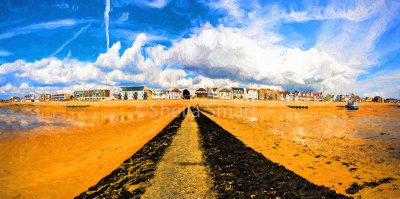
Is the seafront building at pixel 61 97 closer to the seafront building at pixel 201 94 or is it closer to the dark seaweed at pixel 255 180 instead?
the seafront building at pixel 201 94

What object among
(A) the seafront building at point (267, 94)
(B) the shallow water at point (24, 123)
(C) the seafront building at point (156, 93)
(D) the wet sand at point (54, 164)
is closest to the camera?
(D) the wet sand at point (54, 164)

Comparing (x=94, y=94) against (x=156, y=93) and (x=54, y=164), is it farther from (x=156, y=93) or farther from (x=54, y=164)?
(x=54, y=164)

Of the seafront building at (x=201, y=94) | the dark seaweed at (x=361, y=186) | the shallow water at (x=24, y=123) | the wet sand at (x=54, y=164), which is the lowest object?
the shallow water at (x=24, y=123)

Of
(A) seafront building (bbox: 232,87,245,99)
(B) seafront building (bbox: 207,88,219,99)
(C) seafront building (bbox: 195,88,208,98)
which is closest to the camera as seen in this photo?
(B) seafront building (bbox: 207,88,219,99)

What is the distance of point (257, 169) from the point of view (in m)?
5.27

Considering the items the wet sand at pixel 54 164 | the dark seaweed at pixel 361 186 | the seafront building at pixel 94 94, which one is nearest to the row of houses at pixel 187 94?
the seafront building at pixel 94 94

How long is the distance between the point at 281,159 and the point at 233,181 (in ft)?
12.2

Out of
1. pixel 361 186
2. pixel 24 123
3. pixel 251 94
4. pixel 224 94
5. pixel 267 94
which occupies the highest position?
pixel 267 94

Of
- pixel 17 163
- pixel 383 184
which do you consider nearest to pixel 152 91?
pixel 17 163

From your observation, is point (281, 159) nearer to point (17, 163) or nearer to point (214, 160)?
point (214, 160)

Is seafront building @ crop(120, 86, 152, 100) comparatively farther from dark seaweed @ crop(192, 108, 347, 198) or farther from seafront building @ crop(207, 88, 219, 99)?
dark seaweed @ crop(192, 108, 347, 198)

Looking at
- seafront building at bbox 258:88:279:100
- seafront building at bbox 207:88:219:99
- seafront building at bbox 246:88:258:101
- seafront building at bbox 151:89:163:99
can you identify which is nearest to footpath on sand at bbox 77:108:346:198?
seafront building at bbox 151:89:163:99

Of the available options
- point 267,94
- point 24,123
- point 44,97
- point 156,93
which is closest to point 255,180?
point 24,123

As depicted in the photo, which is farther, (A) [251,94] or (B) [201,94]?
(A) [251,94]
